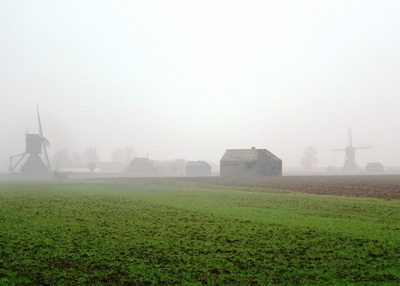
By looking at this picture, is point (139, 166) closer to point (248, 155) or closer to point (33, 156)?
point (33, 156)

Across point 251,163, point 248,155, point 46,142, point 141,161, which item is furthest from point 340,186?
point 141,161

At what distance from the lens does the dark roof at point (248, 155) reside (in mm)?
77000

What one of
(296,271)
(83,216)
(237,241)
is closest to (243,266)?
(296,271)

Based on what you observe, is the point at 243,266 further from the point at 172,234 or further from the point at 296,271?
the point at 172,234

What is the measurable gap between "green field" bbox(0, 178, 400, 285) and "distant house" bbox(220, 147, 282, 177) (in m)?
53.7

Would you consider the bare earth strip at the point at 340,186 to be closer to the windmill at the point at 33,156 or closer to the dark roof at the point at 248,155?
the dark roof at the point at 248,155

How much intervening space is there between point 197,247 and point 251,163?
208 ft

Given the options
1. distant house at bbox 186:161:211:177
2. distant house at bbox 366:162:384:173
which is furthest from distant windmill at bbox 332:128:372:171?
distant house at bbox 186:161:211:177

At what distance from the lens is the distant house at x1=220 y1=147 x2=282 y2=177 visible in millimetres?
75938

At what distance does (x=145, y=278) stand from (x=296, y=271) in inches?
192

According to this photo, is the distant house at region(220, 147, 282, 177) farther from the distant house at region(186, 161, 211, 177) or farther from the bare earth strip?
the distant house at region(186, 161, 211, 177)

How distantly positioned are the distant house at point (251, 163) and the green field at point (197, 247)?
53.7 meters

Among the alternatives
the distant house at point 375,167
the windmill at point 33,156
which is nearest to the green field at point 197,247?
the windmill at point 33,156

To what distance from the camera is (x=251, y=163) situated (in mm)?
76375
